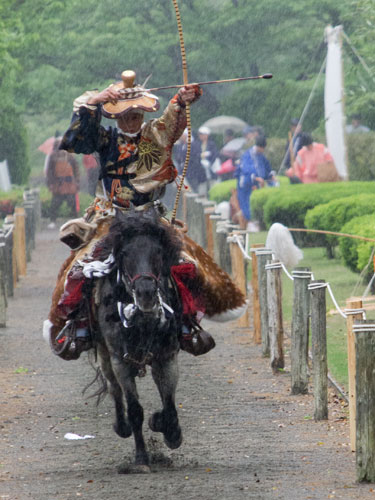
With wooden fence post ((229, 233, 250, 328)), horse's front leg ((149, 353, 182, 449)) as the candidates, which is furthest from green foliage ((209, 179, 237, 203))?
horse's front leg ((149, 353, 182, 449))

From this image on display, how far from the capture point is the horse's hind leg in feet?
27.4

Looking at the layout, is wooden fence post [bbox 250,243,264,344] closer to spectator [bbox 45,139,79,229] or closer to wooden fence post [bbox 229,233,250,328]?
wooden fence post [bbox 229,233,250,328]

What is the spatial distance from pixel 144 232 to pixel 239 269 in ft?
23.3

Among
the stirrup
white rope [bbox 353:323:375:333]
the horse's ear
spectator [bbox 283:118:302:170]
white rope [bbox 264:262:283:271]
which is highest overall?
the horse's ear

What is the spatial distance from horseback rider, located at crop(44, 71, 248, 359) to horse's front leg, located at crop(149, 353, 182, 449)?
2.43 ft

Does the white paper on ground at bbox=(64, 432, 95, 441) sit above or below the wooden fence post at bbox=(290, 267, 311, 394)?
below

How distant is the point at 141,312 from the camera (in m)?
7.29

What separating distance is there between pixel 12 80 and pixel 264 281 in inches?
668

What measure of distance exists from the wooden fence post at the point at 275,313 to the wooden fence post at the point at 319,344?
203 cm

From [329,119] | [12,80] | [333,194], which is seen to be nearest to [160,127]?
[333,194]

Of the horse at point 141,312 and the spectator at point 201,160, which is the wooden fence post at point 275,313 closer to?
the horse at point 141,312

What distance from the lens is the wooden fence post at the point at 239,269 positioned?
14.4 metres

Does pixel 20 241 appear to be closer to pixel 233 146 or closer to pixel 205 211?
pixel 205 211

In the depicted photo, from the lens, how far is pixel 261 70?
33.0 metres
